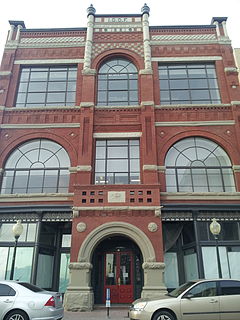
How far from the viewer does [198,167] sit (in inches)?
648

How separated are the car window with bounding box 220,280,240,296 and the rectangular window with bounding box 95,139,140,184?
8259 mm

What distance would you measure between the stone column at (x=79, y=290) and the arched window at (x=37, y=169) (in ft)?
15.6

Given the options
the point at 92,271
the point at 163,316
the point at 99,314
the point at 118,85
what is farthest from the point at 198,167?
the point at 163,316

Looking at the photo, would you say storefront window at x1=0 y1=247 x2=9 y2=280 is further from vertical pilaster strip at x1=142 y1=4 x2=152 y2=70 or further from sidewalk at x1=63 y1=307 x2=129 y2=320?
vertical pilaster strip at x1=142 y1=4 x2=152 y2=70

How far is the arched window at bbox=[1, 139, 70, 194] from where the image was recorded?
53.1 ft

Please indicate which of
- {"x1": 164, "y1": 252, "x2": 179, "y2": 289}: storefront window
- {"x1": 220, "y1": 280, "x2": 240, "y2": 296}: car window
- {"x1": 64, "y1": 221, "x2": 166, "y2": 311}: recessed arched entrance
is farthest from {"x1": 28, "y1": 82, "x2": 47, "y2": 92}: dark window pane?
{"x1": 220, "y1": 280, "x2": 240, "y2": 296}: car window

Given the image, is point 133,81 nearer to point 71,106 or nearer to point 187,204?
point 71,106

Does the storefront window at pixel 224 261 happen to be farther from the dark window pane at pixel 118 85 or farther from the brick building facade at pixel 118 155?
the dark window pane at pixel 118 85

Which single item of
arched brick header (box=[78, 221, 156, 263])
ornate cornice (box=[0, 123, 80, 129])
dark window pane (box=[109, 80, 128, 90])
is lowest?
arched brick header (box=[78, 221, 156, 263])

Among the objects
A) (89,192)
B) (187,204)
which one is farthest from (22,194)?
(187,204)

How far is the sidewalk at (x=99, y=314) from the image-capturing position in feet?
34.3

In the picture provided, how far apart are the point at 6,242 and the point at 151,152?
9385 millimetres

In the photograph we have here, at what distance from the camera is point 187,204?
1459 cm

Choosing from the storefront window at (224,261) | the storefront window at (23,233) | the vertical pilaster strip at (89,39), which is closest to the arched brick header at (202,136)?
the storefront window at (224,261)
